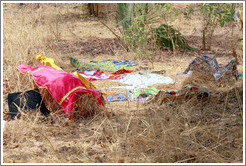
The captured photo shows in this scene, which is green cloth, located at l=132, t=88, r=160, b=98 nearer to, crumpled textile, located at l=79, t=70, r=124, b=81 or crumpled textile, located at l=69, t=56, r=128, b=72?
crumpled textile, located at l=79, t=70, r=124, b=81

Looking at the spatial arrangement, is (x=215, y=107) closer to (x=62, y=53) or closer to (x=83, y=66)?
(x=83, y=66)

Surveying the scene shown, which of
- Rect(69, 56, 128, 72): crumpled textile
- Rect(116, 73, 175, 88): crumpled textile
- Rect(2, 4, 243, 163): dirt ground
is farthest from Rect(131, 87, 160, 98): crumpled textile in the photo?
Rect(69, 56, 128, 72): crumpled textile

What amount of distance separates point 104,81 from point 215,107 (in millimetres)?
2427

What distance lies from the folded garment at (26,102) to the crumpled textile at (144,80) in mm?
1922

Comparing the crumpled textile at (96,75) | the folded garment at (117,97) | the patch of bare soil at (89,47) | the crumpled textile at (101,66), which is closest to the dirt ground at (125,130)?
the folded garment at (117,97)

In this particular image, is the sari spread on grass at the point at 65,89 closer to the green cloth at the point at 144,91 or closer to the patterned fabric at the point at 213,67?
the green cloth at the point at 144,91

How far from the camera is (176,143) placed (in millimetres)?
2664

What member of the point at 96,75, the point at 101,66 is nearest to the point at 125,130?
the point at 96,75

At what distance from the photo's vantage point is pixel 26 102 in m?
3.83

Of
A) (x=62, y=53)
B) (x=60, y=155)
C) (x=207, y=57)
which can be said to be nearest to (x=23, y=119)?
(x=60, y=155)

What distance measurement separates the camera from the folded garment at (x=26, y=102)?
3.81 meters

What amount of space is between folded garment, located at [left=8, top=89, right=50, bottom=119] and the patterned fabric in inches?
104

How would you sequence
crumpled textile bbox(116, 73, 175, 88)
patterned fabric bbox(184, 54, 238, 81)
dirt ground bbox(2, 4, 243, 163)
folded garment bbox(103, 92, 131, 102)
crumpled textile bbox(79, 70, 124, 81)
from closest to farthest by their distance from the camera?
1. dirt ground bbox(2, 4, 243, 163)
2. folded garment bbox(103, 92, 131, 102)
3. patterned fabric bbox(184, 54, 238, 81)
4. crumpled textile bbox(116, 73, 175, 88)
5. crumpled textile bbox(79, 70, 124, 81)

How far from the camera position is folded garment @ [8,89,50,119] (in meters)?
3.81
